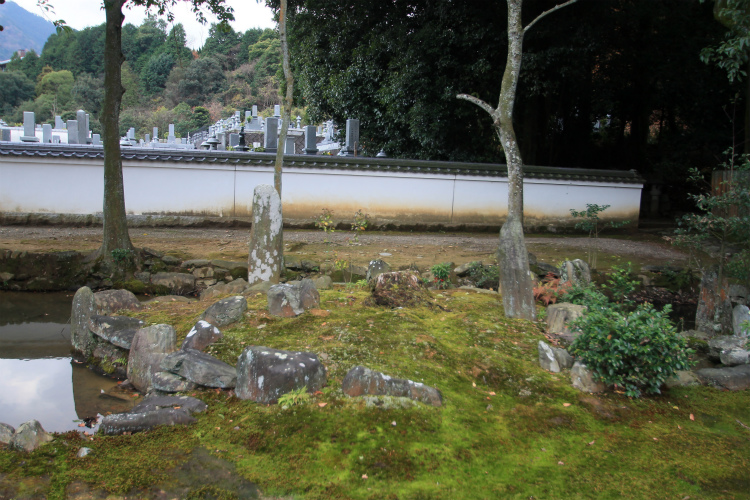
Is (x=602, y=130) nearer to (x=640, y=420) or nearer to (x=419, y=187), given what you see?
(x=419, y=187)

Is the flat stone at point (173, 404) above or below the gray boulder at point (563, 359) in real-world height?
below

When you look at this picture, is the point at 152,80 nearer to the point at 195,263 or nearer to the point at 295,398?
the point at 195,263

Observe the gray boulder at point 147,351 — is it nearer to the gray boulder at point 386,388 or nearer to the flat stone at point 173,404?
the flat stone at point 173,404

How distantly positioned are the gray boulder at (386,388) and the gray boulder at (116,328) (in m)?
2.24

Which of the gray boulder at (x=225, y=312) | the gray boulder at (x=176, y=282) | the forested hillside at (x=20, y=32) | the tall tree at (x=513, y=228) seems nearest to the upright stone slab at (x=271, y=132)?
the gray boulder at (x=176, y=282)

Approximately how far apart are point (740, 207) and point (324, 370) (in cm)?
599

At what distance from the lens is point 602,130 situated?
2094 cm

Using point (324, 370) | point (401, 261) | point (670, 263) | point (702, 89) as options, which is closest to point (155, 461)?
point (324, 370)

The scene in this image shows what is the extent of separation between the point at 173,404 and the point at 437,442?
5.93 feet

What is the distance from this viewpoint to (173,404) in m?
3.68

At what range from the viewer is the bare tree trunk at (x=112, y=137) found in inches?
325

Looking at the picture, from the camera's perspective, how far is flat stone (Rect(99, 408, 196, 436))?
11.1 ft

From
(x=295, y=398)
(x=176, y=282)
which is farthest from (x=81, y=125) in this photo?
(x=295, y=398)

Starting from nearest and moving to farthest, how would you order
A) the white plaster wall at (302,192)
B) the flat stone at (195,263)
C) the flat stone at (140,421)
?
1. the flat stone at (140,421)
2. the flat stone at (195,263)
3. the white plaster wall at (302,192)
